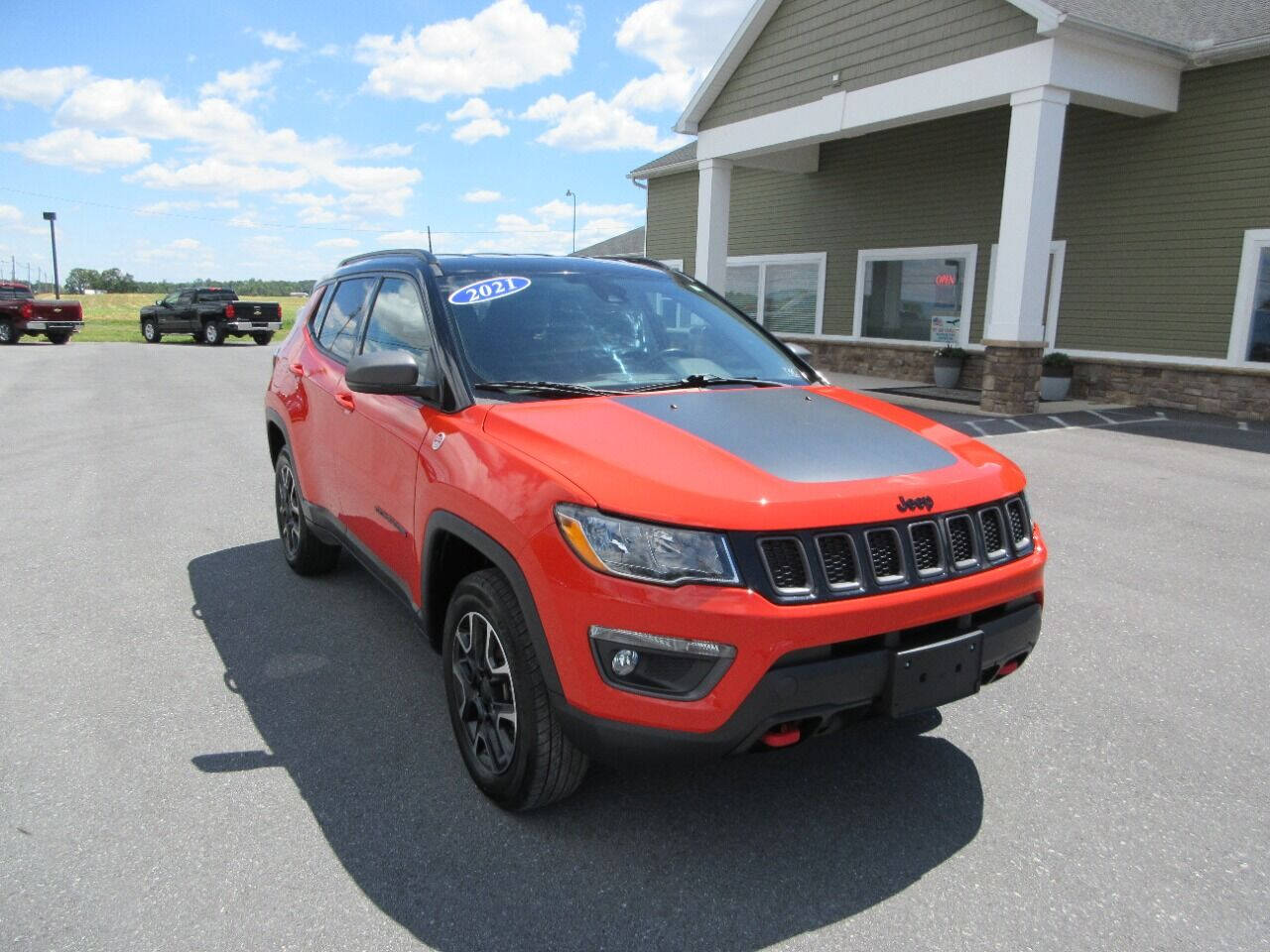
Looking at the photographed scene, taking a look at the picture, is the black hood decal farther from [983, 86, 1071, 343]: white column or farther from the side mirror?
[983, 86, 1071, 343]: white column

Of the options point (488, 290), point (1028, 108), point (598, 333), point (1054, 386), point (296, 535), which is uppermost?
point (1028, 108)

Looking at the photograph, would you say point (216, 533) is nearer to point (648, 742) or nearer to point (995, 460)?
point (648, 742)

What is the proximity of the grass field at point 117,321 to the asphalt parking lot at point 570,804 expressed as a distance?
15.8 m

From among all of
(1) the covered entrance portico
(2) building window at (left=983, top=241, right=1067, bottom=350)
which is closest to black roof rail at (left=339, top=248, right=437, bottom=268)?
(1) the covered entrance portico

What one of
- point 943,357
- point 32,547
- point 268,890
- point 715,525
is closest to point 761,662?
point 715,525

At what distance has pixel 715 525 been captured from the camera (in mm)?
2299

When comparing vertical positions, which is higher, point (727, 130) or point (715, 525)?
point (727, 130)

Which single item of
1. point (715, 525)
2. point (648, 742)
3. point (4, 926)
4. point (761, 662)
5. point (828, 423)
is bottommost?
point (4, 926)

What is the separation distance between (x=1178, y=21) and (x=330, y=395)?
1416 centimetres

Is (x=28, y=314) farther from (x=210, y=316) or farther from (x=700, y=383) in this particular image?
(x=700, y=383)

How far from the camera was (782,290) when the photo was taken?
20.7 metres

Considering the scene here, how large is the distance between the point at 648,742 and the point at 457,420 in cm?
129

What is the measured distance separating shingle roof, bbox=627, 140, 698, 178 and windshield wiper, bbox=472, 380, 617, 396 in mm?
20497

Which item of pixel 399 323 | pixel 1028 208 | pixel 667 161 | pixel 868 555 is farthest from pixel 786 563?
pixel 667 161
